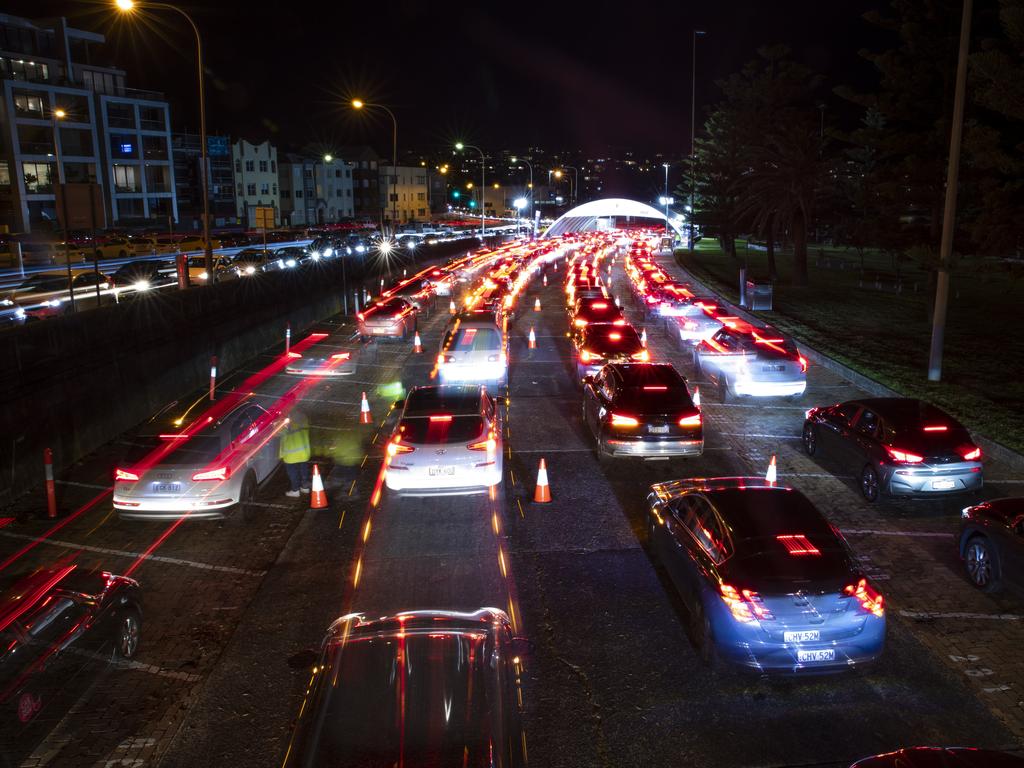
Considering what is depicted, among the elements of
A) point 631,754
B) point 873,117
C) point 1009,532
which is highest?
point 873,117

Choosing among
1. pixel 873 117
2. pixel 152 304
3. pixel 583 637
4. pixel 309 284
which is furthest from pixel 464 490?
pixel 873 117

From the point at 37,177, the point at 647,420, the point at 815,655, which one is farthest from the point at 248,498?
the point at 37,177

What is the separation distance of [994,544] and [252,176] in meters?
97.4

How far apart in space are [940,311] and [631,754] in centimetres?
1606

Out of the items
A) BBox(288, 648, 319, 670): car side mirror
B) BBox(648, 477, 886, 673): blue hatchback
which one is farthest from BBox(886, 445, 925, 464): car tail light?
BBox(288, 648, 319, 670): car side mirror

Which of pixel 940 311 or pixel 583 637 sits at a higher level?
pixel 940 311

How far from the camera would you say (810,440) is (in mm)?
14414

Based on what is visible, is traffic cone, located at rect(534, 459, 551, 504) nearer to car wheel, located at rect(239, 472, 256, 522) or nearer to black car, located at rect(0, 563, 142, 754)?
A: car wheel, located at rect(239, 472, 256, 522)

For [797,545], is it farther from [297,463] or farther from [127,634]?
[297,463]

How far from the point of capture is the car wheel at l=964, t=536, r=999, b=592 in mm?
8953

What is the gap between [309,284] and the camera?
3183 cm

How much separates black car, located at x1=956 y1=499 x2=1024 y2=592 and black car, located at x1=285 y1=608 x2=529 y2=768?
6.18m

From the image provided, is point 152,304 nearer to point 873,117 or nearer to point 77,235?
point 77,235

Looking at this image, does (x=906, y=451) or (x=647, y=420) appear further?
(x=647, y=420)
